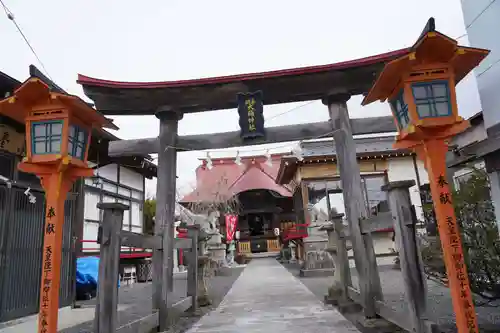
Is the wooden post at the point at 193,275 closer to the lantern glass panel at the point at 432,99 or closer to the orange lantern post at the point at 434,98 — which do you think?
the orange lantern post at the point at 434,98

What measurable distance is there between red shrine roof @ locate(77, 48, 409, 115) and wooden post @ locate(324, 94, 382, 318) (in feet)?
1.32

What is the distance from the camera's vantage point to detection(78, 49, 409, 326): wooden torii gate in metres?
6.45

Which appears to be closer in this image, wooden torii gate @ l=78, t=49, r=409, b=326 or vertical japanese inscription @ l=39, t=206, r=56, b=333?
vertical japanese inscription @ l=39, t=206, r=56, b=333

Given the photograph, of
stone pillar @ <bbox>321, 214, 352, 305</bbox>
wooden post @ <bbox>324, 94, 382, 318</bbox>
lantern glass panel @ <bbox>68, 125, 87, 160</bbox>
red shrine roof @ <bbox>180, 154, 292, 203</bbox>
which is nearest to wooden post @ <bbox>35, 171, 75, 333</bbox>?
lantern glass panel @ <bbox>68, 125, 87, 160</bbox>

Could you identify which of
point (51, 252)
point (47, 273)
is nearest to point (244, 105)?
point (51, 252)

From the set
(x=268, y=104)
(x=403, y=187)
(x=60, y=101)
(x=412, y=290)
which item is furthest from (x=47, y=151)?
(x=268, y=104)

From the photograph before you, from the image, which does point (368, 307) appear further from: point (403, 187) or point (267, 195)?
point (267, 195)

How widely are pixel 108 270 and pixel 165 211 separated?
2521 mm

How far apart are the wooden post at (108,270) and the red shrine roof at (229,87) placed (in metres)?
3.41

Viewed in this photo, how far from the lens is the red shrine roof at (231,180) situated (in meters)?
23.6

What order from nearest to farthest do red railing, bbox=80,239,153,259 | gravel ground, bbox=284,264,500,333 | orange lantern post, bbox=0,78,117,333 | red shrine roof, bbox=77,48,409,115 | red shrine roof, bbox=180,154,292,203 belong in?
orange lantern post, bbox=0,78,117,333 < gravel ground, bbox=284,264,500,333 < red shrine roof, bbox=77,48,409,115 < red railing, bbox=80,239,153,259 < red shrine roof, bbox=180,154,292,203

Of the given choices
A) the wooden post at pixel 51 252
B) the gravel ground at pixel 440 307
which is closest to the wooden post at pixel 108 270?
the wooden post at pixel 51 252

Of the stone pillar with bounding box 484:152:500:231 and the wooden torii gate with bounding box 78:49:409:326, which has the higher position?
the wooden torii gate with bounding box 78:49:409:326

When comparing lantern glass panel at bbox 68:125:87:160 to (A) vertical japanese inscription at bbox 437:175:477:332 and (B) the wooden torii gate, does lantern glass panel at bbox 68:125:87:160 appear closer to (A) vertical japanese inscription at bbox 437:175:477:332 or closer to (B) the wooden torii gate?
(B) the wooden torii gate
